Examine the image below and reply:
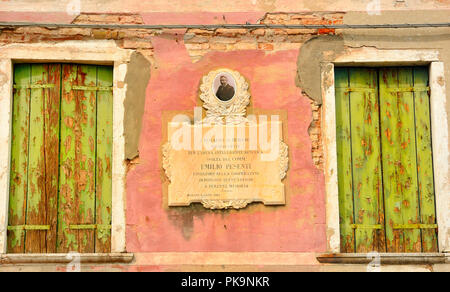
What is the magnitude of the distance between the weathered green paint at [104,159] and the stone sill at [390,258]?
7.34 ft

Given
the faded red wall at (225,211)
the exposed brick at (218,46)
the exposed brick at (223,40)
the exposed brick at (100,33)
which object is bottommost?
the faded red wall at (225,211)

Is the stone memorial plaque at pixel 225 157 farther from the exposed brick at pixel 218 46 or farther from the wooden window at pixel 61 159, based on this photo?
the wooden window at pixel 61 159

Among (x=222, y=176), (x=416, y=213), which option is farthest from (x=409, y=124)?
(x=222, y=176)

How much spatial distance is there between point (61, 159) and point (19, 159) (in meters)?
0.44

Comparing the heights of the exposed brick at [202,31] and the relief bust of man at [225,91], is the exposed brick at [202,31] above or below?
above

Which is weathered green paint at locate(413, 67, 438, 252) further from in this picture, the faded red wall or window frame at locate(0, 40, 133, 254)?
window frame at locate(0, 40, 133, 254)

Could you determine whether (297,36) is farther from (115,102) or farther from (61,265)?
(61,265)

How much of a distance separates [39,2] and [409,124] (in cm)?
418

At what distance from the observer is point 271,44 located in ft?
25.0

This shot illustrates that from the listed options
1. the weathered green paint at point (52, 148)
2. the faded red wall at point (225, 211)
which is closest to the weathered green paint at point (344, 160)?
the faded red wall at point (225, 211)

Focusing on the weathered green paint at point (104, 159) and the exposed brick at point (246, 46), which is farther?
the exposed brick at point (246, 46)

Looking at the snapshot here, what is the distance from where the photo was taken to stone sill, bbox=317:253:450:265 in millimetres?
7148

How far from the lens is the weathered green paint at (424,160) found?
737 cm

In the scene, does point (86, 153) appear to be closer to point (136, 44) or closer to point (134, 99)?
point (134, 99)
